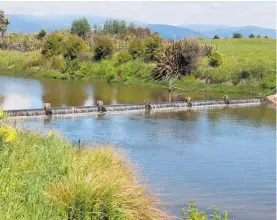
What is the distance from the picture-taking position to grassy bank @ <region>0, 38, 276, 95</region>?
177 ft

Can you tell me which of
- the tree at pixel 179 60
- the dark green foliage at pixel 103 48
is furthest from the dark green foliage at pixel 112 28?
the tree at pixel 179 60

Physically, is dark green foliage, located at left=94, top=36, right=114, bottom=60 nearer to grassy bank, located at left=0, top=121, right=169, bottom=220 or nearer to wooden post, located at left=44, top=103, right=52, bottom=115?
wooden post, located at left=44, top=103, right=52, bottom=115

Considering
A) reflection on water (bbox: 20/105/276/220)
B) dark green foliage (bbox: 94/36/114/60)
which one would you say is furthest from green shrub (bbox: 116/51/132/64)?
reflection on water (bbox: 20/105/276/220)

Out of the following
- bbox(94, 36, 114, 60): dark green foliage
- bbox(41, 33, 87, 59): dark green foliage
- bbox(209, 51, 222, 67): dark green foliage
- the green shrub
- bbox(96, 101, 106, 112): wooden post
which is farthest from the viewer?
bbox(41, 33, 87, 59): dark green foliage

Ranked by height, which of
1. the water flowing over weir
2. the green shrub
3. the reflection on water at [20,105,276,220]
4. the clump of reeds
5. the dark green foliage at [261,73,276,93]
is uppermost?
the green shrub

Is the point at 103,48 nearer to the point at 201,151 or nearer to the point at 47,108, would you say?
the point at 47,108

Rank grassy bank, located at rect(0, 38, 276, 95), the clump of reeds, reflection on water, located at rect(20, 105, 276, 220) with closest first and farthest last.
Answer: the clump of reeds → reflection on water, located at rect(20, 105, 276, 220) → grassy bank, located at rect(0, 38, 276, 95)

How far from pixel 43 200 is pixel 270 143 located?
19354 millimetres

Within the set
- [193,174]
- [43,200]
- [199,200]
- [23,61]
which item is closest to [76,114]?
[193,174]

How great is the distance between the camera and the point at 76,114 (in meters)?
33.9

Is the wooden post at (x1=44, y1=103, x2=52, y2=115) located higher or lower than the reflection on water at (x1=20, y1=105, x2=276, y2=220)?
higher

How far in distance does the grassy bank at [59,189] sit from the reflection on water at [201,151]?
427cm

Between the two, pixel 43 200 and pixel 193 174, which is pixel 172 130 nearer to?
pixel 193 174

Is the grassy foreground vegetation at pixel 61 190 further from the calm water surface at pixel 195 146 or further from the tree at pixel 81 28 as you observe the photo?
the tree at pixel 81 28
